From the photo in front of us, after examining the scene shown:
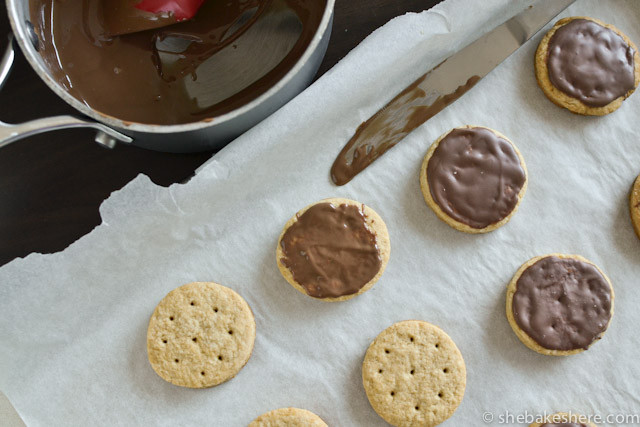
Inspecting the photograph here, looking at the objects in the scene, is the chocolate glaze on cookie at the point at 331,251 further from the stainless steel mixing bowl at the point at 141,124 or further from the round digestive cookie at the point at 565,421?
the round digestive cookie at the point at 565,421

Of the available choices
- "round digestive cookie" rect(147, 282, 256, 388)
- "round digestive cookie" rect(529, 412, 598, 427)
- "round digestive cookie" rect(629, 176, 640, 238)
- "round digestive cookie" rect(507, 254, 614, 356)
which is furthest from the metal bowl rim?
"round digestive cookie" rect(529, 412, 598, 427)

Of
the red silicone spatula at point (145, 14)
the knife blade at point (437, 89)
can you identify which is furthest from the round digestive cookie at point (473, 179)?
the red silicone spatula at point (145, 14)

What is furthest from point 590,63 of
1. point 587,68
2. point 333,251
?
point 333,251

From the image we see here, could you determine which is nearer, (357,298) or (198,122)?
(198,122)

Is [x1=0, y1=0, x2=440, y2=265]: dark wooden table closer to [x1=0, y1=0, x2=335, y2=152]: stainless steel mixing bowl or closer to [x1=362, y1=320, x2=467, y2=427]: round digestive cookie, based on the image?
[x1=0, y1=0, x2=335, y2=152]: stainless steel mixing bowl

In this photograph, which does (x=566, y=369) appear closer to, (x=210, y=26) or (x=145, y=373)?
(x=145, y=373)

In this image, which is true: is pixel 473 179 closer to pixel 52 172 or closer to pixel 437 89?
pixel 437 89
